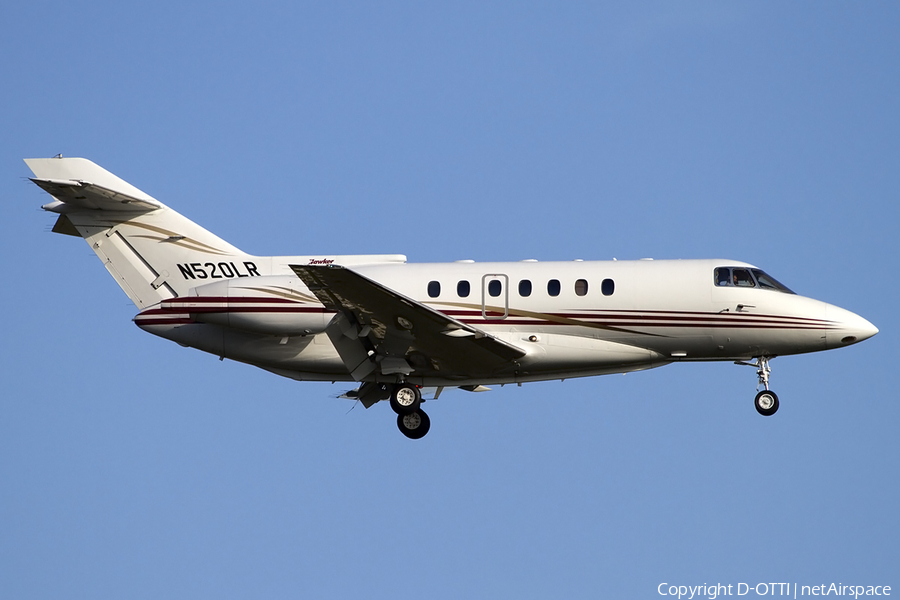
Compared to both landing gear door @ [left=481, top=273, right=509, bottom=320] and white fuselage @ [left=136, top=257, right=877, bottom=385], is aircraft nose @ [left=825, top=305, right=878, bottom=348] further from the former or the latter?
landing gear door @ [left=481, top=273, right=509, bottom=320]

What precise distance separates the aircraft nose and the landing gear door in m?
6.40

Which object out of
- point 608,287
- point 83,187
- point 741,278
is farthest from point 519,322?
point 83,187

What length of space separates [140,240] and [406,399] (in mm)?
6976

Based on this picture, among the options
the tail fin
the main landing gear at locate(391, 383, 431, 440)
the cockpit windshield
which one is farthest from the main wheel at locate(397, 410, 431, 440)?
the cockpit windshield

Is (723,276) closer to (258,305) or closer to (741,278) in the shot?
(741,278)

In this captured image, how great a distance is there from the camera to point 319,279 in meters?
19.2

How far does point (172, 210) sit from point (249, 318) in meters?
4.45

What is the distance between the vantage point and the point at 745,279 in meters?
21.5

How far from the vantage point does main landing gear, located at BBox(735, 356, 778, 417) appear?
21.7 m

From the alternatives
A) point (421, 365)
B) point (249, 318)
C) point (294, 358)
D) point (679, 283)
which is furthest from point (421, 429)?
point (679, 283)

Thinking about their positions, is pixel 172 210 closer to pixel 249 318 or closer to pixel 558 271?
pixel 249 318

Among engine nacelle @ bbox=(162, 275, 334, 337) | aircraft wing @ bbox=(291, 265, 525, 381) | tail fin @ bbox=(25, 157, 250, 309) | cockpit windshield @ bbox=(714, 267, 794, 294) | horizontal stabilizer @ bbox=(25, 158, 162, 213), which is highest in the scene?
horizontal stabilizer @ bbox=(25, 158, 162, 213)

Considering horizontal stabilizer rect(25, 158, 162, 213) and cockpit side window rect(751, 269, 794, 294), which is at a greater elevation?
horizontal stabilizer rect(25, 158, 162, 213)

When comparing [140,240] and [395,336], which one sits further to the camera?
[140,240]
